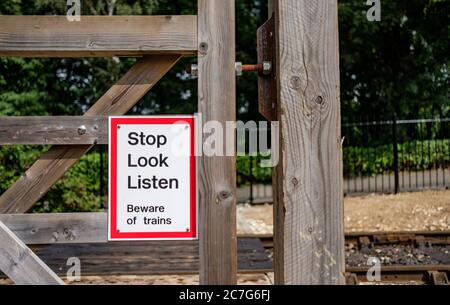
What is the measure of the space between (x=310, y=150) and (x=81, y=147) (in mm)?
965

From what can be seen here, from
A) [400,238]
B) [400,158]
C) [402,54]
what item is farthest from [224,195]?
[402,54]

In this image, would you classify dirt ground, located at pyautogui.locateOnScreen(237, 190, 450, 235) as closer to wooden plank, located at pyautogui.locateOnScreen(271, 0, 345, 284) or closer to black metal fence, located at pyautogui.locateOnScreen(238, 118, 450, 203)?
black metal fence, located at pyautogui.locateOnScreen(238, 118, 450, 203)

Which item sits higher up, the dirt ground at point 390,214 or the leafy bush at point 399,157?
the leafy bush at point 399,157

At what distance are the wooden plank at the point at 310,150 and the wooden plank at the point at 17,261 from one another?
3.26 feet

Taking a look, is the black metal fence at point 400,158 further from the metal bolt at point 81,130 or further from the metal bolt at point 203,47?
the metal bolt at point 81,130

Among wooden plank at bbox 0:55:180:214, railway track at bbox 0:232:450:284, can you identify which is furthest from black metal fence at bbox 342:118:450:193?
wooden plank at bbox 0:55:180:214

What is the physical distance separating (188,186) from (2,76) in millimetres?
17886

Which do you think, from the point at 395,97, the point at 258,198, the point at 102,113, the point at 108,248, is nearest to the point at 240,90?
the point at 395,97

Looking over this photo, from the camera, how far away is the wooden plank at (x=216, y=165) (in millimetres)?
1746

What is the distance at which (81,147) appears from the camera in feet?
6.22

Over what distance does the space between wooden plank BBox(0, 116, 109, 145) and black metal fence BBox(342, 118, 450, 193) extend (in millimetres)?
11438

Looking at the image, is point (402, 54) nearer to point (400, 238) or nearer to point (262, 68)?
point (400, 238)

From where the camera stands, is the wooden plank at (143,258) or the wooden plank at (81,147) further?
the wooden plank at (143,258)

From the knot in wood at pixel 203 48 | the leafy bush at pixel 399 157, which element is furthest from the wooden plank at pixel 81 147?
the leafy bush at pixel 399 157
